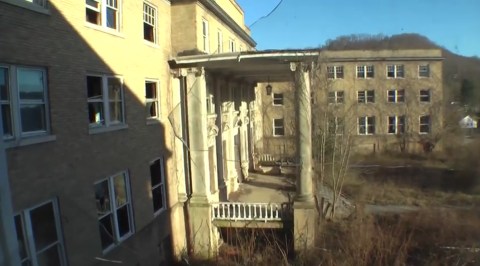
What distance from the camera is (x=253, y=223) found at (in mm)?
14227

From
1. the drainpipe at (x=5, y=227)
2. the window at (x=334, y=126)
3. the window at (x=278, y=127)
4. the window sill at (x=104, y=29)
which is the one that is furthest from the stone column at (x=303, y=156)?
the window at (x=278, y=127)

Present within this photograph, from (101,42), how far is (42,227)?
4654mm

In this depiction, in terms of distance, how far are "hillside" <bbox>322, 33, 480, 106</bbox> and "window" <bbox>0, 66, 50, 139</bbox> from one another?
5.77m

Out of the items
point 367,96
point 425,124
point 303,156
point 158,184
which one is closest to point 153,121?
point 158,184

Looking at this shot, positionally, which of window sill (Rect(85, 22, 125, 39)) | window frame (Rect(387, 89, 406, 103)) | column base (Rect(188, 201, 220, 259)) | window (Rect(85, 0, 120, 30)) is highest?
window (Rect(85, 0, 120, 30))

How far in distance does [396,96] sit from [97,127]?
7022 millimetres

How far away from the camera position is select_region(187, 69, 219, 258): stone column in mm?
14039

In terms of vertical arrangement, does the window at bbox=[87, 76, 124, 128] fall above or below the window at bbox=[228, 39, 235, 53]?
below

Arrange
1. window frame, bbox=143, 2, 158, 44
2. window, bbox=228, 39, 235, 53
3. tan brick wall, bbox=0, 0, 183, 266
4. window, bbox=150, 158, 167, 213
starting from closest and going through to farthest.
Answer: tan brick wall, bbox=0, 0, 183, 266 < window frame, bbox=143, 2, 158, 44 < window, bbox=150, 158, 167, 213 < window, bbox=228, 39, 235, 53

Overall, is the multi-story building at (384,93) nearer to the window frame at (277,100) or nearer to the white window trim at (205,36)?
the white window trim at (205,36)

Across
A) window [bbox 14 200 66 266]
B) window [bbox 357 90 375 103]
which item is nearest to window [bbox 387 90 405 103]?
window [bbox 357 90 375 103]

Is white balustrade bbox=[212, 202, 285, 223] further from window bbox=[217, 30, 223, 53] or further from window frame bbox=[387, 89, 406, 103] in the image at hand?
window bbox=[217, 30, 223, 53]

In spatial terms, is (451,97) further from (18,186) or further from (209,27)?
(209,27)

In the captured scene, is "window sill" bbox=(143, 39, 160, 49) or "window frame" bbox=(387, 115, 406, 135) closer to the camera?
"window frame" bbox=(387, 115, 406, 135)
